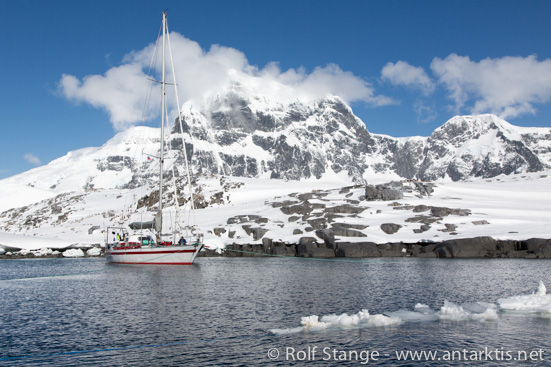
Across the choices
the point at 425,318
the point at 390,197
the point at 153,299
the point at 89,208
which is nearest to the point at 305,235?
the point at 390,197

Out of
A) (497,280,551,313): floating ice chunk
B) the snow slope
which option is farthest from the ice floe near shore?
the snow slope

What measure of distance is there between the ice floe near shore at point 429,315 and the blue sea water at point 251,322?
46 centimetres

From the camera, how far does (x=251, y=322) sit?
22422 millimetres

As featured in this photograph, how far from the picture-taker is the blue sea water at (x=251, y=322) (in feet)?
55.5

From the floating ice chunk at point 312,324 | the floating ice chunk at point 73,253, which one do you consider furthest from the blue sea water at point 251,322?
the floating ice chunk at point 73,253

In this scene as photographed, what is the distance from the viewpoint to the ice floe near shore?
21.0 metres

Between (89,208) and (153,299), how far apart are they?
3901 inches

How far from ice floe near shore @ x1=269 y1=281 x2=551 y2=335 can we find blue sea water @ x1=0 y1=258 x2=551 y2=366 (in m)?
0.46

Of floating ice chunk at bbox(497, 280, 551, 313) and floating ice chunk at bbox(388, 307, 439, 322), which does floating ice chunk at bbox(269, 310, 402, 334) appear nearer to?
floating ice chunk at bbox(388, 307, 439, 322)

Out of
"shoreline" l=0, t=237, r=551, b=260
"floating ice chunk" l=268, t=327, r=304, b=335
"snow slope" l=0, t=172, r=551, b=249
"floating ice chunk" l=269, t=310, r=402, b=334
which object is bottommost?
"floating ice chunk" l=268, t=327, r=304, b=335

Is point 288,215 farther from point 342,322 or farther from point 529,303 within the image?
point 342,322

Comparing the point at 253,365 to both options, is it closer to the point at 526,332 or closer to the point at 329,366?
the point at 329,366

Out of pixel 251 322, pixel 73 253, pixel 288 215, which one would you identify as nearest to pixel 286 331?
pixel 251 322

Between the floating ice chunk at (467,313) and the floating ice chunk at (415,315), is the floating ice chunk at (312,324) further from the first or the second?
the floating ice chunk at (467,313)
